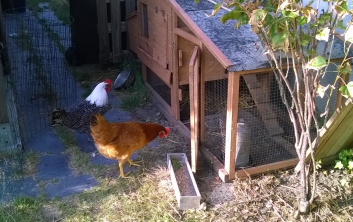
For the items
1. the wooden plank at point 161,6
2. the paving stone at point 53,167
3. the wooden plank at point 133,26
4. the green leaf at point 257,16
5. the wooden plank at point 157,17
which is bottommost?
the paving stone at point 53,167

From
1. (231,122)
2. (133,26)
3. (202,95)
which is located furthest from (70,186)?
(133,26)

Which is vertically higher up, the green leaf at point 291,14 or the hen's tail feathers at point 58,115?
the green leaf at point 291,14

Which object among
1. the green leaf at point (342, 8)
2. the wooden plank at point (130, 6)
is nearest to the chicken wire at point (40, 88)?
the wooden plank at point (130, 6)

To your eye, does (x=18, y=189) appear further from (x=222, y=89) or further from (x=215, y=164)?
(x=222, y=89)

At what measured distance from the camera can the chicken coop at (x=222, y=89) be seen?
10.7ft

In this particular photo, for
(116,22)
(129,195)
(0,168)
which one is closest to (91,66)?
(116,22)

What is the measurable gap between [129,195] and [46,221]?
0.71 m

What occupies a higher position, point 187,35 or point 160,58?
point 187,35

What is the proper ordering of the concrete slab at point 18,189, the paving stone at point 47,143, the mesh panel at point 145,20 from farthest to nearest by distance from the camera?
the mesh panel at point 145,20 → the paving stone at point 47,143 → the concrete slab at point 18,189

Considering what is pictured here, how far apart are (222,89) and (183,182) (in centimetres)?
102

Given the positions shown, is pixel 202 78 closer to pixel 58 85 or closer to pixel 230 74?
pixel 230 74

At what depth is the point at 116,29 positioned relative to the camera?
618cm

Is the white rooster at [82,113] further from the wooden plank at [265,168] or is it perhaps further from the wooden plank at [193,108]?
the wooden plank at [265,168]

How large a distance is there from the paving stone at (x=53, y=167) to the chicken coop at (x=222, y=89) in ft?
4.09
